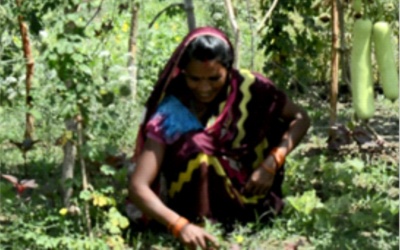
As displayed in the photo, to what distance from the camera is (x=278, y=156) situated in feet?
16.0

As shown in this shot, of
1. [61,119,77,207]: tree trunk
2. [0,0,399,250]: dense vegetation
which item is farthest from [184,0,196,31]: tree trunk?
[61,119,77,207]: tree trunk

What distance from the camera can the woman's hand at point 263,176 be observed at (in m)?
4.84

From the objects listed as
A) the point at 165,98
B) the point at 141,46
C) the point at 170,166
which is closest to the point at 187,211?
the point at 170,166

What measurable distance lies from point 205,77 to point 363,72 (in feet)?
3.24

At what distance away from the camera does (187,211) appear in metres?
4.85

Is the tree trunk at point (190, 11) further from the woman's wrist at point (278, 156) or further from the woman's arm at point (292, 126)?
the woman's wrist at point (278, 156)

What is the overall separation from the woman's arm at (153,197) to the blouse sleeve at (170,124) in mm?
42

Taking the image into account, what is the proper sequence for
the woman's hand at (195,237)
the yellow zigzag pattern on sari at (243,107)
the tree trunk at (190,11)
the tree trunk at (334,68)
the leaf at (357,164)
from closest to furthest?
1. the woman's hand at (195,237)
2. the yellow zigzag pattern on sari at (243,107)
3. the tree trunk at (190,11)
4. the leaf at (357,164)
5. the tree trunk at (334,68)

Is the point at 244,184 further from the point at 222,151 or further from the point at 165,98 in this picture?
the point at 165,98

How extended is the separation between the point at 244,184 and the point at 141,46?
335 cm

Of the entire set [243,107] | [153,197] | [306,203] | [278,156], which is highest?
[243,107]

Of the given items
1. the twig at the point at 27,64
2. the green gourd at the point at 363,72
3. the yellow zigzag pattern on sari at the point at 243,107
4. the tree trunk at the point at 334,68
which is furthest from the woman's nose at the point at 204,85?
the tree trunk at the point at 334,68

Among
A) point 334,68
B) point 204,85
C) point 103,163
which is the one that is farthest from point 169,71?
point 334,68

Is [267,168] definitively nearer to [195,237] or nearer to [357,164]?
[195,237]
